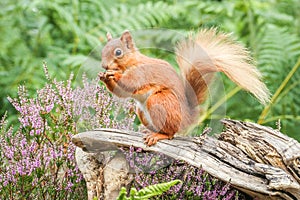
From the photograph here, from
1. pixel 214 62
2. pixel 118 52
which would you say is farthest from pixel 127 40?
pixel 214 62

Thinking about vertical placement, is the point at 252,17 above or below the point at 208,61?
below

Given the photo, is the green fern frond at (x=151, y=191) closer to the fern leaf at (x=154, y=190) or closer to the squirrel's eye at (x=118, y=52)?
the fern leaf at (x=154, y=190)

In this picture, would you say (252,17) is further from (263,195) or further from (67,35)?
(263,195)

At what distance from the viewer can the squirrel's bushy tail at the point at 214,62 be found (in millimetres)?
1816

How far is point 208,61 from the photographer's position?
182 cm

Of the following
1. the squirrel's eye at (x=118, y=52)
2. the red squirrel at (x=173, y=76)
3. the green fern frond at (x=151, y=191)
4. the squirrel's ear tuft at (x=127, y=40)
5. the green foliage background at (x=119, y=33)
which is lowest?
the green foliage background at (x=119, y=33)

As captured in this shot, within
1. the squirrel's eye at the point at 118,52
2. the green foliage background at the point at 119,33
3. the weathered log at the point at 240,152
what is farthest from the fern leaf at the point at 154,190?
the green foliage background at the point at 119,33

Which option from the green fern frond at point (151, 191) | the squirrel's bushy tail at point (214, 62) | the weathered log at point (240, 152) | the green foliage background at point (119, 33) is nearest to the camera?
the green fern frond at point (151, 191)

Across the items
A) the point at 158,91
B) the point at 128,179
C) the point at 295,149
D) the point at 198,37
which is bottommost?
the point at 128,179

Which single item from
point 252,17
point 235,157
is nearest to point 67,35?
point 252,17

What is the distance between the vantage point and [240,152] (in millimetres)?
1796

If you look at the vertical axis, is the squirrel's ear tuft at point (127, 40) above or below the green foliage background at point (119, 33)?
above

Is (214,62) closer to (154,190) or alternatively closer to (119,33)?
(154,190)

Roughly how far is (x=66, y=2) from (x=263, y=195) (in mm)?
2384
